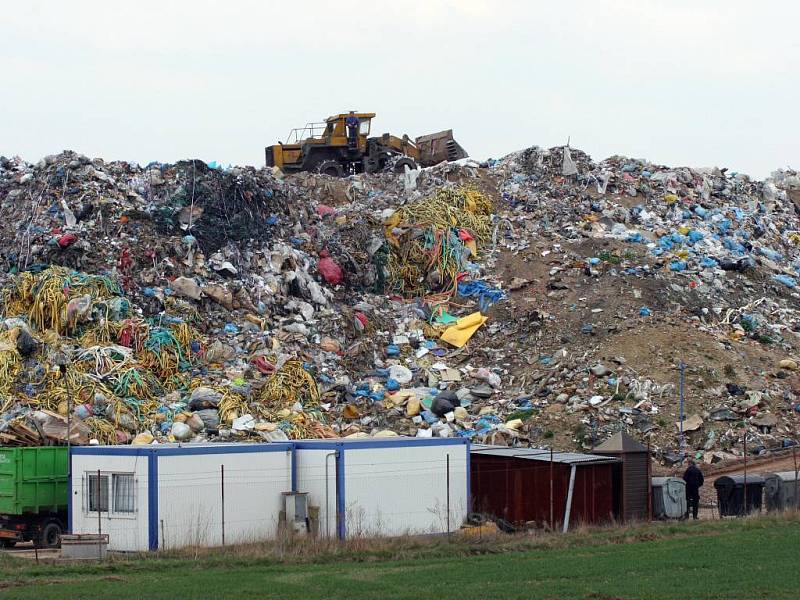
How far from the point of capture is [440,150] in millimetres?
46000

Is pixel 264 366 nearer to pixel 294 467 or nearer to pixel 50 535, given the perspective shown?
pixel 294 467

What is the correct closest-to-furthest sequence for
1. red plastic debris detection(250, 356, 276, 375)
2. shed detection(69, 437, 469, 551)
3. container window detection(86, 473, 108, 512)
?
shed detection(69, 437, 469, 551)
container window detection(86, 473, 108, 512)
red plastic debris detection(250, 356, 276, 375)

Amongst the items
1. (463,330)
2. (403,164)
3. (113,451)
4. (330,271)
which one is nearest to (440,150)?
(403,164)

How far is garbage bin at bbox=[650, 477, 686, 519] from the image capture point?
2241 cm

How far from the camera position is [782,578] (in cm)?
1466

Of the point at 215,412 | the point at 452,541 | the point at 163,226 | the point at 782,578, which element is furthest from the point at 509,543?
the point at 163,226

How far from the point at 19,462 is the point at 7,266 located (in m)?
12.4

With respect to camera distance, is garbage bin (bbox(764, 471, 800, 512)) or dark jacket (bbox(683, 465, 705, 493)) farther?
garbage bin (bbox(764, 471, 800, 512))

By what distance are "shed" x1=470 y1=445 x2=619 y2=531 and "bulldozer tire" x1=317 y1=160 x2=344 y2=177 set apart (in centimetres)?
2267

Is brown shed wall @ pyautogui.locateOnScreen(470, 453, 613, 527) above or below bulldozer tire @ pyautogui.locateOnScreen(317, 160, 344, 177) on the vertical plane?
below

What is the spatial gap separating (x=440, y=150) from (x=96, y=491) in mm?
28232

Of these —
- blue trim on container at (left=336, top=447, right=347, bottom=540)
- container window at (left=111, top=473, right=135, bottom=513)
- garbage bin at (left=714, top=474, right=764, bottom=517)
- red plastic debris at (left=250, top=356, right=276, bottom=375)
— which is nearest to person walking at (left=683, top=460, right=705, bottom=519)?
garbage bin at (left=714, top=474, right=764, bottom=517)

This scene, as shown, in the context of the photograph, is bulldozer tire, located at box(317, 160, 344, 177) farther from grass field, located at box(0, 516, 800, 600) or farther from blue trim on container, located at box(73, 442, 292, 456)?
grass field, located at box(0, 516, 800, 600)

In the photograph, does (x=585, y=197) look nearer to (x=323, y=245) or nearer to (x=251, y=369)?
(x=323, y=245)
